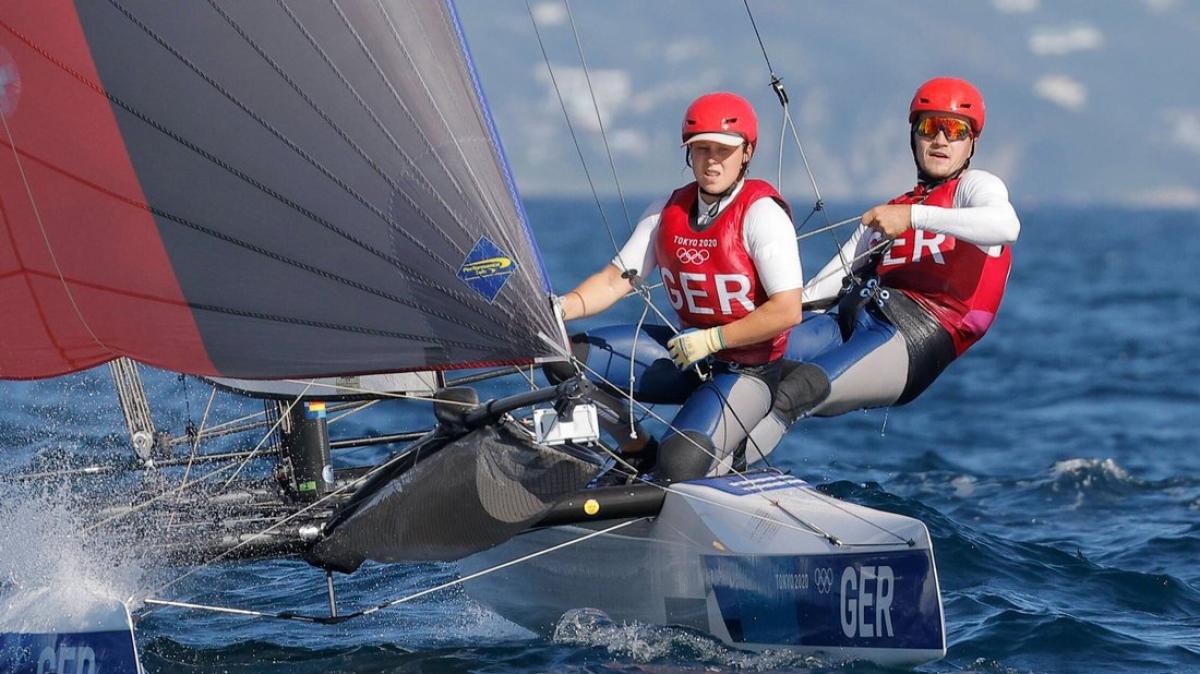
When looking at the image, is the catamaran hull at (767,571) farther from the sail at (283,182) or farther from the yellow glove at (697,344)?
the sail at (283,182)

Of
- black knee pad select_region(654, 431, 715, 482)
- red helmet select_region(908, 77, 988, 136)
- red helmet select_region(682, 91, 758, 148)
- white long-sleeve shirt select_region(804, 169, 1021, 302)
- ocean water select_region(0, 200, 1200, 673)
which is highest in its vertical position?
red helmet select_region(908, 77, 988, 136)

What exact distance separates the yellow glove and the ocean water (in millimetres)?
754

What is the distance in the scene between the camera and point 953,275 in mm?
5457

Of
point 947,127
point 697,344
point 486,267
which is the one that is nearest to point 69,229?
point 486,267

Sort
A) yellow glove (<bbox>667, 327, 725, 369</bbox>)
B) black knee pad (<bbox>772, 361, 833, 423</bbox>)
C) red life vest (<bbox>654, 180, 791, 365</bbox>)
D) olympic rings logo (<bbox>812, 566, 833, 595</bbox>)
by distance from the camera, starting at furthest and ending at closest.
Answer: black knee pad (<bbox>772, 361, 833, 423</bbox>)
red life vest (<bbox>654, 180, 791, 365</bbox>)
yellow glove (<bbox>667, 327, 725, 369</bbox>)
olympic rings logo (<bbox>812, 566, 833, 595</bbox>)

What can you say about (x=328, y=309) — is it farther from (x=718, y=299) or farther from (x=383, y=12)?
(x=718, y=299)

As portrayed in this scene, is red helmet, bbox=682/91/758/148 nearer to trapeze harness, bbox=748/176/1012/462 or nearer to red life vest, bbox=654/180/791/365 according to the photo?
red life vest, bbox=654/180/791/365

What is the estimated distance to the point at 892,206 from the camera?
5.10 metres

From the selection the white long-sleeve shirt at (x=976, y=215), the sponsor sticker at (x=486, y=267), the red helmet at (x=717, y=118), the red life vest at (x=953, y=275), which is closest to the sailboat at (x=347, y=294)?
the sponsor sticker at (x=486, y=267)

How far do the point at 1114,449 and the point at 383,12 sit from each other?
19.8ft

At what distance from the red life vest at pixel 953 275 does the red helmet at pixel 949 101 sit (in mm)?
211

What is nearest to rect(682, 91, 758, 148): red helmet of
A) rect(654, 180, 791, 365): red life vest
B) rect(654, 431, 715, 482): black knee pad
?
rect(654, 180, 791, 365): red life vest

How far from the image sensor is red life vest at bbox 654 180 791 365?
490 cm

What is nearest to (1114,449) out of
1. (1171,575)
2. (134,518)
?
(1171,575)
